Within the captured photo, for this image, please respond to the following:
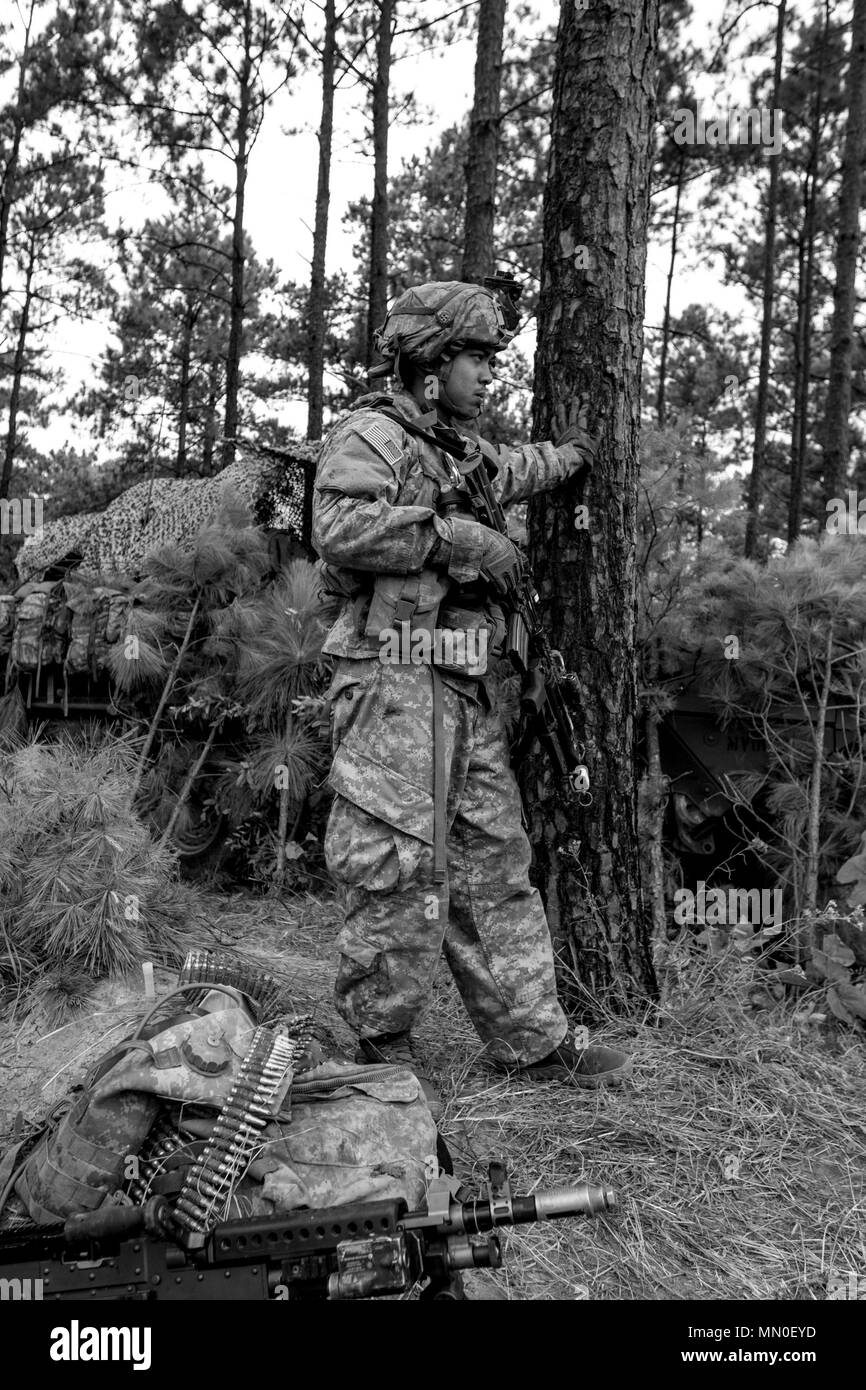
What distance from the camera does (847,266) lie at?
1073cm

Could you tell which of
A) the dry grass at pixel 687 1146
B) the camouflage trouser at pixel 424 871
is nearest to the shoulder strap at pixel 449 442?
the camouflage trouser at pixel 424 871

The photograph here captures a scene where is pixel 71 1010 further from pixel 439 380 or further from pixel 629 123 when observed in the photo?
pixel 629 123

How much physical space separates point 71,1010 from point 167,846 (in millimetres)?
1501

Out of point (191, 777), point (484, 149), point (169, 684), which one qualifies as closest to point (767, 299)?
point (484, 149)

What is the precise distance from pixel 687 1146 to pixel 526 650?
1475 millimetres

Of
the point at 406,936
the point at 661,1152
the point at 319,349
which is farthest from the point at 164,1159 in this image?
the point at 319,349

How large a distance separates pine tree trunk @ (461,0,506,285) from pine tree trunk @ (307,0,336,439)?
11.3 ft

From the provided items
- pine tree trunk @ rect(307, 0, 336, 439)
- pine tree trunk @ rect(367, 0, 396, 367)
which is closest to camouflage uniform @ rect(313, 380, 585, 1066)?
pine tree trunk @ rect(367, 0, 396, 367)

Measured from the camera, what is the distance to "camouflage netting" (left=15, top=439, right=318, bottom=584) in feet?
21.5

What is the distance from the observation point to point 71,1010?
3.94 meters

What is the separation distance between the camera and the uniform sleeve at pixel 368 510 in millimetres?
2967

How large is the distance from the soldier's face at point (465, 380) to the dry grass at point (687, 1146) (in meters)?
1.98

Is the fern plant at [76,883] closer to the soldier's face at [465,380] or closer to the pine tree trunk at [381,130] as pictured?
the soldier's face at [465,380]

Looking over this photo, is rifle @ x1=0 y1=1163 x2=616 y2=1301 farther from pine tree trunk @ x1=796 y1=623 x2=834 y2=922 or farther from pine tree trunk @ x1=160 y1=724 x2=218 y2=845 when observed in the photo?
pine tree trunk @ x1=160 y1=724 x2=218 y2=845
